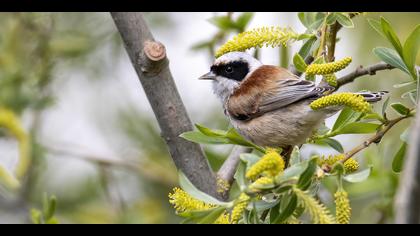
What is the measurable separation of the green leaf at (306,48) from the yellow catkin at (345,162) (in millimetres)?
721

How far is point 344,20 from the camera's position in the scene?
8.37 feet

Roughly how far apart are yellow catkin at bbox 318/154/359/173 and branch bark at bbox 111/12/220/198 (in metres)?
1.01

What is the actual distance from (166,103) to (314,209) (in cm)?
143

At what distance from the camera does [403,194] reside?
0.97 metres

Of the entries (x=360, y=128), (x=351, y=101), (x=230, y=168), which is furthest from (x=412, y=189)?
(x=230, y=168)

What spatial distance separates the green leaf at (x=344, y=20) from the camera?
254 centimetres

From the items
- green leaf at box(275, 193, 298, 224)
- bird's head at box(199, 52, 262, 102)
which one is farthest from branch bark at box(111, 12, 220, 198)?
green leaf at box(275, 193, 298, 224)

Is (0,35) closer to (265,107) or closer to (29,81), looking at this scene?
(29,81)

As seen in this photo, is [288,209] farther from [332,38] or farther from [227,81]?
[227,81]

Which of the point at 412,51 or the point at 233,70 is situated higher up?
the point at 412,51

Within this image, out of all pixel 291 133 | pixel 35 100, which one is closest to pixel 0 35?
pixel 35 100

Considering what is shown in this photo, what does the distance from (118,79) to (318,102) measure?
3.18m

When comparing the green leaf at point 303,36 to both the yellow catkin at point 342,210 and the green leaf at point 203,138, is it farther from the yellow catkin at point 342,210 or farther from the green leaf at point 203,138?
the yellow catkin at point 342,210

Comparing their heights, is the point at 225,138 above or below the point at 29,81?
above
